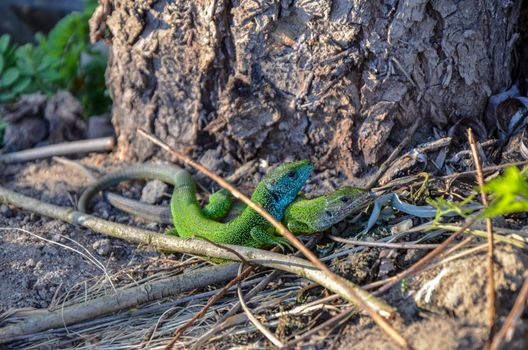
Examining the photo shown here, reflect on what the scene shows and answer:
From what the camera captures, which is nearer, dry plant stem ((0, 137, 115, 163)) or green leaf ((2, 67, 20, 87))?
dry plant stem ((0, 137, 115, 163))

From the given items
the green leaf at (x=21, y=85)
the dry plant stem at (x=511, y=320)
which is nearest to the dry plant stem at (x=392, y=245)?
the dry plant stem at (x=511, y=320)

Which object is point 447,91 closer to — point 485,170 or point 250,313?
point 485,170

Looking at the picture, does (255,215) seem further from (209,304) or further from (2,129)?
(2,129)

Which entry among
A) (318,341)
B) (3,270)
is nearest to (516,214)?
(318,341)

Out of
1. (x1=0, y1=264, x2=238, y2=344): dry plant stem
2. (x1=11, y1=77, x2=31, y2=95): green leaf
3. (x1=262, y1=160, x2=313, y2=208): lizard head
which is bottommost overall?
(x1=0, y1=264, x2=238, y2=344): dry plant stem

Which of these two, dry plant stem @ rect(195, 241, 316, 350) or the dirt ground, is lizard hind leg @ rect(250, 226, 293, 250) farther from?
the dirt ground

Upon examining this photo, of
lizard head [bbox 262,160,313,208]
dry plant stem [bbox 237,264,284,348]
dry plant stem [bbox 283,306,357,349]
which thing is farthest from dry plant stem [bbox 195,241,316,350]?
lizard head [bbox 262,160,313,208]

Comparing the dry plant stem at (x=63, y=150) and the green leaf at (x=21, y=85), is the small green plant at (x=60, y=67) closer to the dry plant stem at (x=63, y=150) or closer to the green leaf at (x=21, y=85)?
the green leaf at (x=21, y=85)
